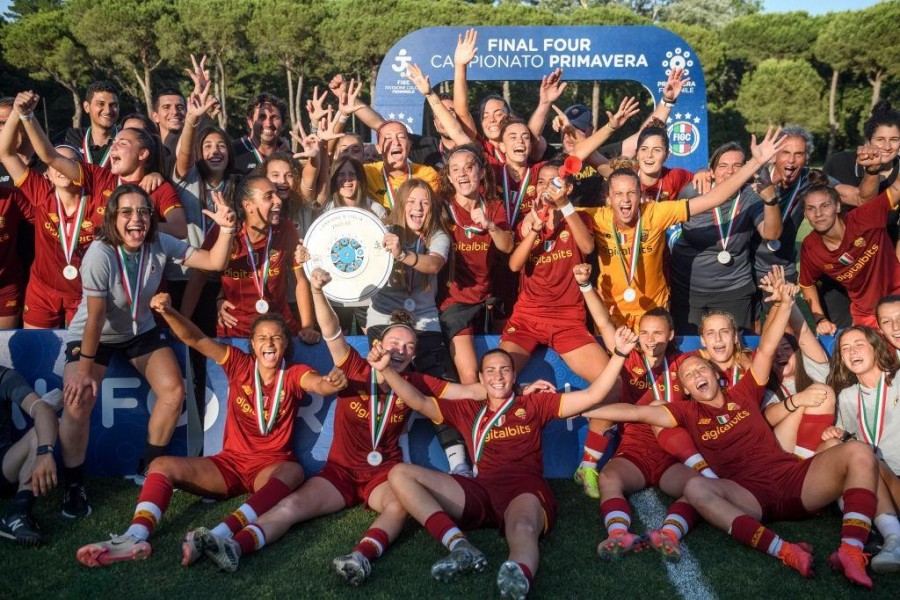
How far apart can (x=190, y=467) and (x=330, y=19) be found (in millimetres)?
28335

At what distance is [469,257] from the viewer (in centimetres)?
573

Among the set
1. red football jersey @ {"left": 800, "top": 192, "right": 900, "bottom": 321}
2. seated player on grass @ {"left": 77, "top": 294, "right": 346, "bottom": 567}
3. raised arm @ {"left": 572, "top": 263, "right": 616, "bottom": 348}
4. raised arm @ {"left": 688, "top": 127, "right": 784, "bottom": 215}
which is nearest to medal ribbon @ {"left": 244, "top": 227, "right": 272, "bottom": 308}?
seated player on grass @ {"left": 77, "top": 294, "right": 346, "bottom": 567}

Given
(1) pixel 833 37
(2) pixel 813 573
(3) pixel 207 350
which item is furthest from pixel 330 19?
(2) pixel 813 573

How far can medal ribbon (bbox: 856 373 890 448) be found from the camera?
15.1 feet

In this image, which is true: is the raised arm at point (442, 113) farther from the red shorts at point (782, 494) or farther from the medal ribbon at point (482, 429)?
the red shorts at point (782, 494)

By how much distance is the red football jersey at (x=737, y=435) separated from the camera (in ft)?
15.0

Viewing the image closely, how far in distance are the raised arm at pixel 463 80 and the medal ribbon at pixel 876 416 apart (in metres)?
3.79

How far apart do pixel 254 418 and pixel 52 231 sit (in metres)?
2.04

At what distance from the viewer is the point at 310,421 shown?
Answer: 5137 mm

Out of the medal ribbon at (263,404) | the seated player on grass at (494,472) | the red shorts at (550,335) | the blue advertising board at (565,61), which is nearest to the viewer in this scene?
the seated player on grass at (494,472)

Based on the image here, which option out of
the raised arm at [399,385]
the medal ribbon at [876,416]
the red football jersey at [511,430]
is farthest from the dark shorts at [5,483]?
the medal ribbon at [876,416]

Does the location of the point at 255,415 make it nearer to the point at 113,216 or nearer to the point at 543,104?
the point at 113,216

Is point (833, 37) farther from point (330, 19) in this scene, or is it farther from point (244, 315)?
point (244, 315)

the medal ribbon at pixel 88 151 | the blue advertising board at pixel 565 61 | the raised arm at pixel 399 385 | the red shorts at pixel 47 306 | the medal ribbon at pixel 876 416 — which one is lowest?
the medal ribbon at pixel 876 416
